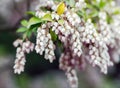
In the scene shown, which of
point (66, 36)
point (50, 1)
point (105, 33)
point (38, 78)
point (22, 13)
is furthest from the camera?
point (38, 78)

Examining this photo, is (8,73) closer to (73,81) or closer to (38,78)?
(38,78)

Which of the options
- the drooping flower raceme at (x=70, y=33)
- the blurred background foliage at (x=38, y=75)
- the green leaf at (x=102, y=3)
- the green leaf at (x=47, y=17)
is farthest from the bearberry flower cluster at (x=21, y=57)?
the blurred background foliage at (x=38, y=75)

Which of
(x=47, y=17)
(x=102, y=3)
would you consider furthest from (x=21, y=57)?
(x=102, y=3)

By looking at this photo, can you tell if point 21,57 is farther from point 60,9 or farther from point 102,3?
point 102,3

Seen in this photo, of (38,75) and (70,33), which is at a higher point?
(70,33)

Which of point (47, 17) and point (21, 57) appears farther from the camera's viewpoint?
point (21, 57)

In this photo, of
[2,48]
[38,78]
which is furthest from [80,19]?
[38,78]

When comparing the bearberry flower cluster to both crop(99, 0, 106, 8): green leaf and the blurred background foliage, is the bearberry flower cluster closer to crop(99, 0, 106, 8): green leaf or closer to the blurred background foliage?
crop(99, 0, 106, 8): green leaf

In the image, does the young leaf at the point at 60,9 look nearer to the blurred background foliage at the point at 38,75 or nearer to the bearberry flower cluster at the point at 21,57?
the bearberry flower cluster at the point at 21,57
